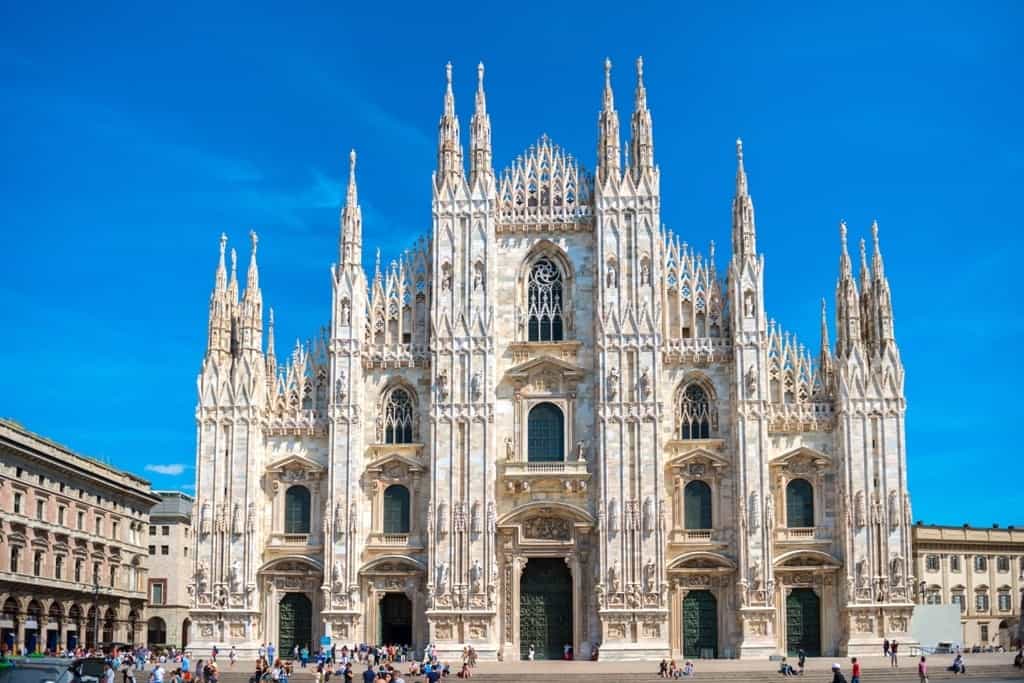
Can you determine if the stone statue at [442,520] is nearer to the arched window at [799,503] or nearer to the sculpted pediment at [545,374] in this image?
the sculpted pediment at [545,374]

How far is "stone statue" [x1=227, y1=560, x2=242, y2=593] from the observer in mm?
56562

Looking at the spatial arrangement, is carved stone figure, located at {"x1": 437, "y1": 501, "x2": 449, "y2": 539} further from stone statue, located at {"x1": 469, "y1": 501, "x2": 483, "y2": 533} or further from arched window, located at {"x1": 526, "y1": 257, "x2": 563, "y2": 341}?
arched window, located at {"x1": 526, "y1": 257, "x2": 563, "y2": 341}

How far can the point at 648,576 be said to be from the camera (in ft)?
181

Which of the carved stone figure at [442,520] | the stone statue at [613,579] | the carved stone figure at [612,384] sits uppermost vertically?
the carved stone figure at [612,384]

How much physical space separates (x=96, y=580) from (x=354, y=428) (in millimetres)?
19552

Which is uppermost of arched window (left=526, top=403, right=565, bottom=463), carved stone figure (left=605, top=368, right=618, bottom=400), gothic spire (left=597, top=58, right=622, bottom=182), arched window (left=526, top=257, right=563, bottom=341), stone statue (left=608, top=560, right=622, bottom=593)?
gothic spire (left=597, top=58, right=622, bottom=182)

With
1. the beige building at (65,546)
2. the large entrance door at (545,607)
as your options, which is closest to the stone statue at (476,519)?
the large entrance door at (545,607)

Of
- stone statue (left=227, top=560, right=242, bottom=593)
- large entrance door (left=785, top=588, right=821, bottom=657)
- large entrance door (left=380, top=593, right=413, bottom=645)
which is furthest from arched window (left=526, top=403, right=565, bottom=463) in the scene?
stone statue (left=227, top=560, right=242, bottom=593)

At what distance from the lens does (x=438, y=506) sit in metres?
56.4

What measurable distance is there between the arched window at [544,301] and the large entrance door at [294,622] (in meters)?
14.6

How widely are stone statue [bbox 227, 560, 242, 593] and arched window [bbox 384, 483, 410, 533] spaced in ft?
20.2

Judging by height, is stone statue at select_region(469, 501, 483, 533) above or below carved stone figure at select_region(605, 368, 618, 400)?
below

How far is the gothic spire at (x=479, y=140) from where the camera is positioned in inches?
2336

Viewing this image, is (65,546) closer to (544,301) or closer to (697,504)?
(544,301)
